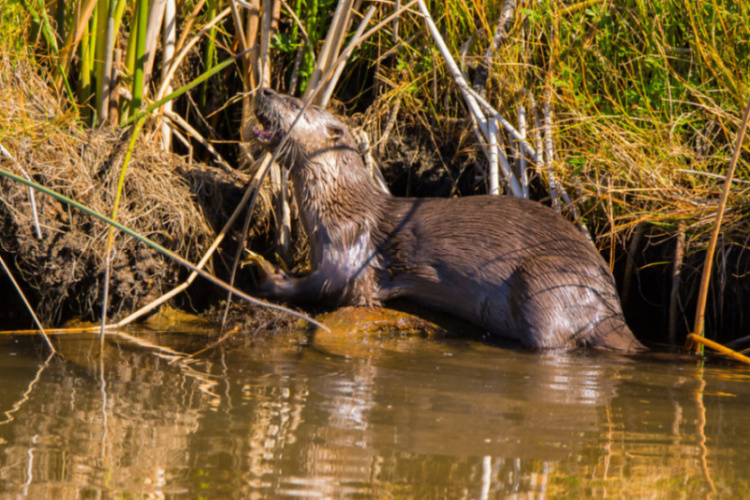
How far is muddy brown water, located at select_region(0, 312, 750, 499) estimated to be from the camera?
1688 mm

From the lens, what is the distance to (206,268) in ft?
12.2

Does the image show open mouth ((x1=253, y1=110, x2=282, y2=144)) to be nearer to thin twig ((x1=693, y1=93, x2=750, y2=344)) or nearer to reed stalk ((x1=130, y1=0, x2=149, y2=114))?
reed stalk ((x1=130, y1=0, x2=149, y2=114))

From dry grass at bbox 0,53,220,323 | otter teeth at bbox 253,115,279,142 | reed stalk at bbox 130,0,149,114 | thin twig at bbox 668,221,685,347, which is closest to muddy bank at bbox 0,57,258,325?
dry grass at bbox 0,53,220,323

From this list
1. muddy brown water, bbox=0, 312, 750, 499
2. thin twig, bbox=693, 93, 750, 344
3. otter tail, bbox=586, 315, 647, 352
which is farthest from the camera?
otter tail, bbox=586, 315, 647, 352

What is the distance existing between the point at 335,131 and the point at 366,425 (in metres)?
1.91

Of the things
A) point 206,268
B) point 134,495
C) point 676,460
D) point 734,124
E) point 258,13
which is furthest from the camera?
point 258,13

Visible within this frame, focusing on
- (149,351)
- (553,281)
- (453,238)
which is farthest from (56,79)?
(553,281)

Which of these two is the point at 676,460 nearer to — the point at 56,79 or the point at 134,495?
the point at 134,495

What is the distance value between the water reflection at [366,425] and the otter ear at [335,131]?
113 cm

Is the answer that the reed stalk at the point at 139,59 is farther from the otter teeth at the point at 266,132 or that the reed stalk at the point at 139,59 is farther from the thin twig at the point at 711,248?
the thin twig at the point at 711,248

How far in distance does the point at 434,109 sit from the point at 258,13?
0.99m

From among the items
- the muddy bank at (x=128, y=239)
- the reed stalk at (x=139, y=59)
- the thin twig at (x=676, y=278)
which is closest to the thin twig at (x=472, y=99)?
the muddy bank at (x=128, y=239)

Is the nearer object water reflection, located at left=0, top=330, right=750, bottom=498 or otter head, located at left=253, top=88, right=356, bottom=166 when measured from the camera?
water reflection, located at left=0, top=330, right=750, bottom=498

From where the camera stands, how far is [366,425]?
209 cm
